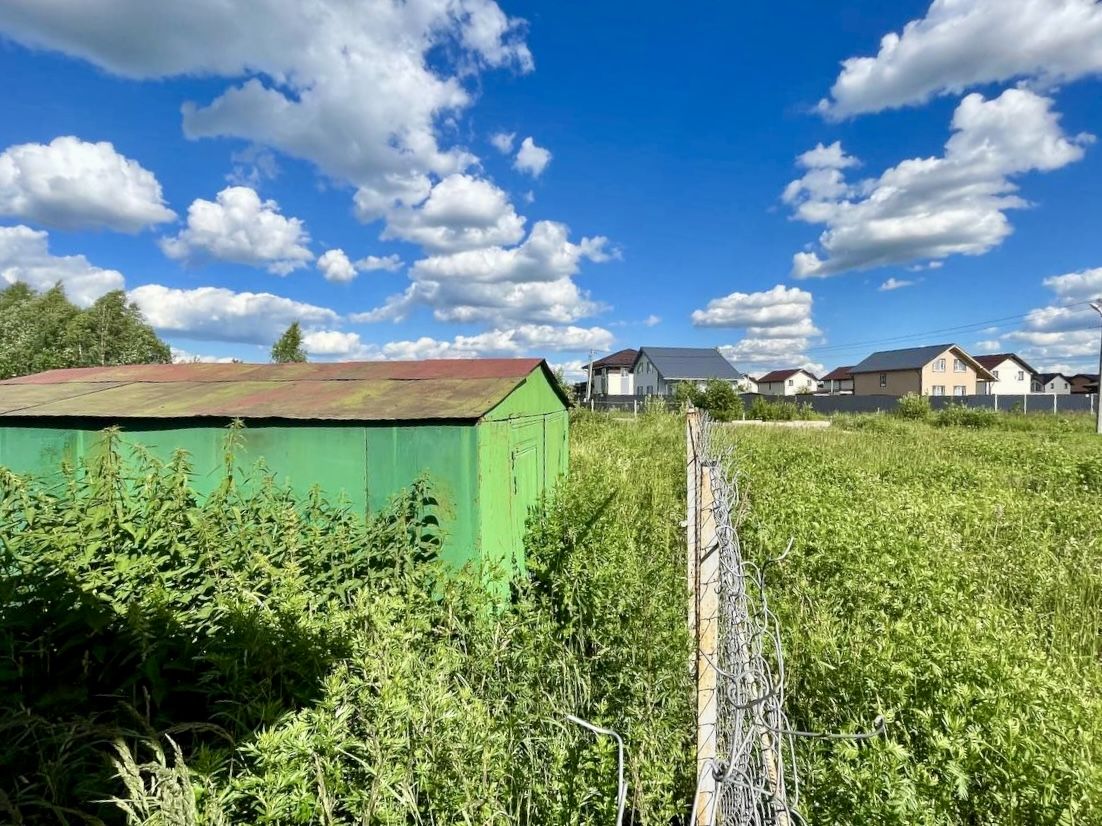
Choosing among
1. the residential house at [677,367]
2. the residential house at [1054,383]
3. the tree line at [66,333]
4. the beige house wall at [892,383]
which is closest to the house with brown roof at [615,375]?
the residential house at [677,367]

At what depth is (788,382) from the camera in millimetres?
75938

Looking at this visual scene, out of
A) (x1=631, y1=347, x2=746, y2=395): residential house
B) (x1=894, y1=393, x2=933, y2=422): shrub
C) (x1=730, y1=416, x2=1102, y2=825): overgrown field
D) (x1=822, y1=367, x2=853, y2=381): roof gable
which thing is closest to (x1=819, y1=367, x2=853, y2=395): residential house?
(x1=822, y1=367, x2=853, y2=381): roof gable

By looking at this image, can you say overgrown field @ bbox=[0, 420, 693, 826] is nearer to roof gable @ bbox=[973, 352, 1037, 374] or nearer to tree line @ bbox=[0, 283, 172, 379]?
tree line @ bbox=[0, 283, 172, 379]

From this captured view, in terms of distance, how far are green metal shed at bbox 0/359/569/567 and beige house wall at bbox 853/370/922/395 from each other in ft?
166

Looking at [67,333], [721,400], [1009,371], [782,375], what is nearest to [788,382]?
[782,375]

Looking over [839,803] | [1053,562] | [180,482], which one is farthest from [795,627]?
[180,482]

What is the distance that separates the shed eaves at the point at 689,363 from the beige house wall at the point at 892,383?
14.0m

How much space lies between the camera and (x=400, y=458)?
394 centimetres

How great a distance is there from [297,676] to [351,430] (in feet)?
6.28

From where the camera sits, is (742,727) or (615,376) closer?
(742,727)

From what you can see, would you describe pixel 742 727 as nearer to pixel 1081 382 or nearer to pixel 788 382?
pixel 788 382

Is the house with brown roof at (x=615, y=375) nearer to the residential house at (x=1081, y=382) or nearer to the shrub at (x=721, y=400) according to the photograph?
the shrub at (x=721, y=400)

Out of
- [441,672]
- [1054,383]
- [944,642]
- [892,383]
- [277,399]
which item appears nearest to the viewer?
[441,672]

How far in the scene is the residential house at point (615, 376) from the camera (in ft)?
200
